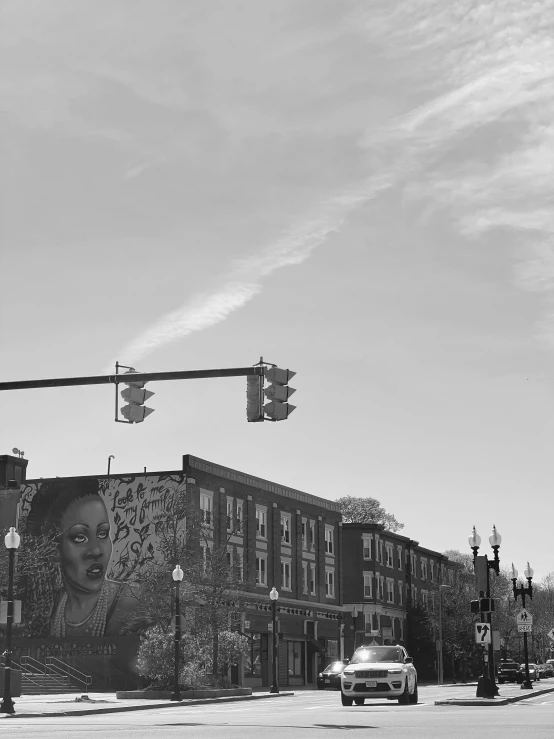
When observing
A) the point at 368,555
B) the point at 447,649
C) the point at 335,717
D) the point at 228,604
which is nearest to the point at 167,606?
the point at 228,604

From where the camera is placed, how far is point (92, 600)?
6203 centimetres

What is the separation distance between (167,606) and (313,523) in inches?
1115

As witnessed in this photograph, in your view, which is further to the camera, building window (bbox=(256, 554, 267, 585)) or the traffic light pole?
building window (bbox=(256, 554, 267, 585))

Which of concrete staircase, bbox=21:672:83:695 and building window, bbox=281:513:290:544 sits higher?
building window, bbox=281:513:290:544

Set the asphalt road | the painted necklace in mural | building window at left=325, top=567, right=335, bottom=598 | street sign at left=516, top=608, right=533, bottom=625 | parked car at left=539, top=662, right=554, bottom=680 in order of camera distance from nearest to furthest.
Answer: the asphalt road < street sign at left=516, top=608, right=533, bottom=625 < the painted necklace in mural < building window at left=325, top=567, right=335, bottom=598 < parked car at left=539, top=662, right=554, bottom=680

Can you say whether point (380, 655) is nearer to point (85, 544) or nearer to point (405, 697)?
point (405, 697)

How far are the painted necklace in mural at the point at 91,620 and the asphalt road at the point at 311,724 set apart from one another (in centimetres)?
2841

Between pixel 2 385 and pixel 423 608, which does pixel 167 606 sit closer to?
Result: pixel 2 385

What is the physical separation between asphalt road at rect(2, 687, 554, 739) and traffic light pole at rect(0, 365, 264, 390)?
6.28m

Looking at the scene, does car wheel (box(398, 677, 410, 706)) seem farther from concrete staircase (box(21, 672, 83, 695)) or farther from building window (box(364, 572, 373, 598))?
building window (box(364, 572, 373, 598))

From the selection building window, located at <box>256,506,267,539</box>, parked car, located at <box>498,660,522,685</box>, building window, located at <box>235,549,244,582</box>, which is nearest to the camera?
building window, located at <box>235,549,244,582</box>

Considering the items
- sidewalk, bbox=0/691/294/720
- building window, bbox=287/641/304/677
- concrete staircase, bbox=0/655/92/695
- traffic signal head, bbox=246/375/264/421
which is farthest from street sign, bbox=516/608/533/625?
traffic signal head, bbox=246/375/264/421

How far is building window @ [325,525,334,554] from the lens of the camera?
81562 mm

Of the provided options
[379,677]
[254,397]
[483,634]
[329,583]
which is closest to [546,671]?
[329,583]
